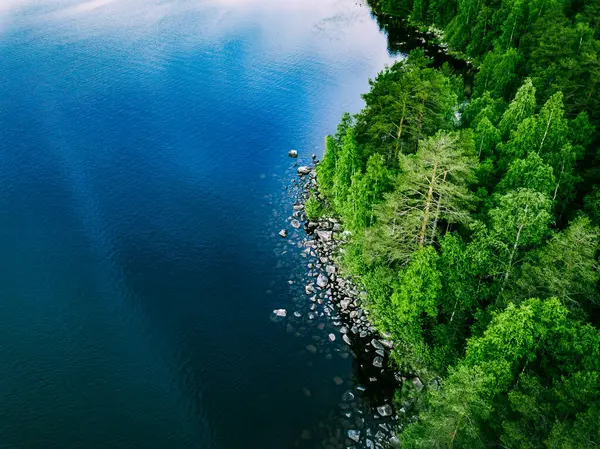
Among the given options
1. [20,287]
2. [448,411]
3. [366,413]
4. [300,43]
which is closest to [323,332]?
[366,413]

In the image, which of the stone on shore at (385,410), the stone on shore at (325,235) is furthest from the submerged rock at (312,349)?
the stone on shore at (325,235)

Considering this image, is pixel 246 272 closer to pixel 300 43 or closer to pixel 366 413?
pixel 366 413

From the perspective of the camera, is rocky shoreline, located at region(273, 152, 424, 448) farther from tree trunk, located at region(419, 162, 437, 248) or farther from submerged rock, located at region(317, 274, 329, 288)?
tree trunk, located at region(419, 162, 437, 248)

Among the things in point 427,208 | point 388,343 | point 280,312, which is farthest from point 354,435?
point 427,208

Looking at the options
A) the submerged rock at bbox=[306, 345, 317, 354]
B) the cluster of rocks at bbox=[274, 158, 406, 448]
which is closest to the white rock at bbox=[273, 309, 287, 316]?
the cluster of rocks at bbox=[274, 158, 406, 448]

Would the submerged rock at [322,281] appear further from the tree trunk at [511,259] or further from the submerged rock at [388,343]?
the tree trunk at [511,259]

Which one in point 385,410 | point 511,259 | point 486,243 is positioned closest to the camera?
point 511,259

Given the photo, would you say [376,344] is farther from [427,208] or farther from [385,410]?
[427,208]
